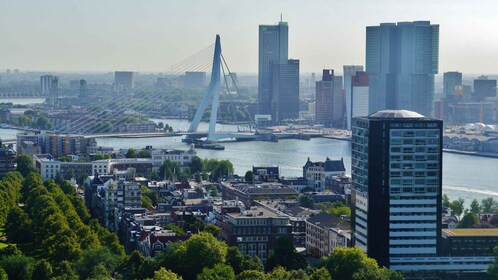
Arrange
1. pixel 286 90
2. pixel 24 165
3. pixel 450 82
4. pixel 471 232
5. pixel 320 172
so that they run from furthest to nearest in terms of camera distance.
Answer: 1. pixel 450 82
2. pixel 286 90
3. pixel 24 165
4. pixel 320 172
5. pixel 471 232

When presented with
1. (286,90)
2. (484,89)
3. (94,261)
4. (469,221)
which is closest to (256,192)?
(469,221)

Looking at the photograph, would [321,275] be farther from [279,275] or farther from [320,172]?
[320,172]

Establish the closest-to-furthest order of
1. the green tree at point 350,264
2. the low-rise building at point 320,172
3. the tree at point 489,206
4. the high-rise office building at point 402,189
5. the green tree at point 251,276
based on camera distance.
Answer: the green tree at point 251,276 → the green tree at point 350,264 → the high-rise office building at point 402,189 → the tree at point 489,206 → the low-rise building at point 320,172

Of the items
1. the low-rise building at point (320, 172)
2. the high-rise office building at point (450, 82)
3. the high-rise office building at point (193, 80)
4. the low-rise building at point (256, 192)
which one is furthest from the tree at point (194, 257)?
the high-rise office building at point (193, 80)

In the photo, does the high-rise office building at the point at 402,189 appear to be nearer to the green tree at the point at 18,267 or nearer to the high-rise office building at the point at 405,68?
the green tree at the point at 18,267

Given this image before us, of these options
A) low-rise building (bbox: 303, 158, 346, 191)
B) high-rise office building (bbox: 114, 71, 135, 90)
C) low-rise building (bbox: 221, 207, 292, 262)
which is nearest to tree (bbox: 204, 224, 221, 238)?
low-rise building (bbox: 221, 207, 292, 262)

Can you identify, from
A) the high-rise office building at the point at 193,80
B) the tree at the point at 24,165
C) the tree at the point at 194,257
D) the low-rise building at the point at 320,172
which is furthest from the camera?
the high-rise office building at the point at 193,80

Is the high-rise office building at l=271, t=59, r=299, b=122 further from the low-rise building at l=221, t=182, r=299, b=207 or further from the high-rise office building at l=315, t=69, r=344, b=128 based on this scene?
the low-rise building at l=221, t=182, r=299, b=207
